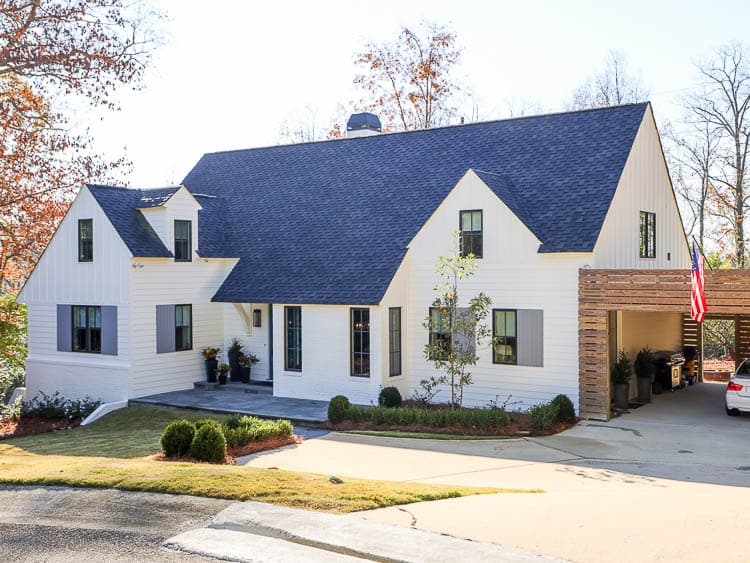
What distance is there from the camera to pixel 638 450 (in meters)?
15.2

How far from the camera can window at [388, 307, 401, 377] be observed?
2056 cm

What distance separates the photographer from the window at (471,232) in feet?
65.8

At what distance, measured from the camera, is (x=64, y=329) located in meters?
23.8

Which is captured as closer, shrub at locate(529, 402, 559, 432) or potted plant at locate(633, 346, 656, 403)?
shrub at locate(529, 402, 559, 432)

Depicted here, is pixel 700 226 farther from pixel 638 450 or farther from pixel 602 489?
pixel 602 489

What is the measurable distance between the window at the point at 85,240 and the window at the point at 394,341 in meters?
9.27

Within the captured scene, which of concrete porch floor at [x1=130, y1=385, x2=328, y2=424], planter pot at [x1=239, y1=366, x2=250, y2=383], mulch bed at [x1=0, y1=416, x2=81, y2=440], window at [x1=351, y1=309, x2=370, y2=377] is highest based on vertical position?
window at [x1=351, y1=309, x2=370, y2=377]

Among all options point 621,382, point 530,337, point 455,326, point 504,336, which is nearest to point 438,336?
point 504,336

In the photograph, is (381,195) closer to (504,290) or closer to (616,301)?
(504,290)

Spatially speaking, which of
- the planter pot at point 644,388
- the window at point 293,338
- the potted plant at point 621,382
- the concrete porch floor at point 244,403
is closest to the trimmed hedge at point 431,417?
the concrete porch floor at point 244,403

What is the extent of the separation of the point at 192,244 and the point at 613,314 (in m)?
12.6

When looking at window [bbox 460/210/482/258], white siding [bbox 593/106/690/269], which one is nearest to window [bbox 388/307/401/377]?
window [bbox 460/210/482/258]

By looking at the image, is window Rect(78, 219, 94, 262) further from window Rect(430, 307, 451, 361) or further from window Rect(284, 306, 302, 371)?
window Rect(430, 307, 451, 361)

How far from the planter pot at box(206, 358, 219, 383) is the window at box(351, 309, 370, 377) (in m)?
5.33
